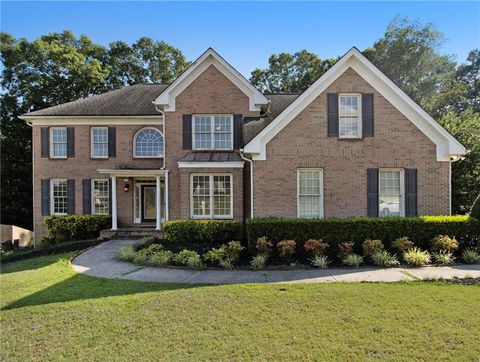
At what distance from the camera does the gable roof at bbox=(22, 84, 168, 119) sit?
16.8 m

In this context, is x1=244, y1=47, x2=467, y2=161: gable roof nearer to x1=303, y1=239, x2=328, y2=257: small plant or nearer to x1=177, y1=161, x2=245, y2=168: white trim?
x1=177, y1=161, x2=245, y2=168: white trim

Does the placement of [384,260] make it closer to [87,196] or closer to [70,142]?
[87,196]

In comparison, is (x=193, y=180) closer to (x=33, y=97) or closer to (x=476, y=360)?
(x=476, y=360)

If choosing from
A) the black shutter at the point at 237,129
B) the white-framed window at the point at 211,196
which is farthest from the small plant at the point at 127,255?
the black shutter at the point at 237,129

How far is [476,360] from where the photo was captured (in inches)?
163

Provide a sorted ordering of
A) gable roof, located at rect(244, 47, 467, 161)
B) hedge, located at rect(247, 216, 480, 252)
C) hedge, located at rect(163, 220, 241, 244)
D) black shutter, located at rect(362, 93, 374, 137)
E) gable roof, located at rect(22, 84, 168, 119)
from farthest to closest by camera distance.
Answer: gable roof, located at rect(22, 84, 168, 119) → hedge, located at rect(163, 220, 241, 244) → black shutter, located at rect(362, 93, 374, 137) → gable roof, located at rect(244, 47, 467, 161) → hedge, located at rect(247, 216, 480, 252)

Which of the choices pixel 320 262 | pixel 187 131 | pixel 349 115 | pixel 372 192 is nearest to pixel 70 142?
pixel 187 131

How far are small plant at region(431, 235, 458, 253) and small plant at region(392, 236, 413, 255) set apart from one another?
850mm

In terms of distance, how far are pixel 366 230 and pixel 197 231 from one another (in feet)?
21.5

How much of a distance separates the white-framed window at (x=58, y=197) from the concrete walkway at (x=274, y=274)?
8.93 m

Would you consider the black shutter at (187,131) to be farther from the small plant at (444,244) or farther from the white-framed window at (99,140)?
the small plant at (444,244)

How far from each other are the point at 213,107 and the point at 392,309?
37.6ft

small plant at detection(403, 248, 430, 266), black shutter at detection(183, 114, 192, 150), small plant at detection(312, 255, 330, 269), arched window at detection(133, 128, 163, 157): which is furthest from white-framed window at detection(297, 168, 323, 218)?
arched window at detection(133, 128, 163, 157)

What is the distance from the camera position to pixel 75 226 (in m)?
15.9
